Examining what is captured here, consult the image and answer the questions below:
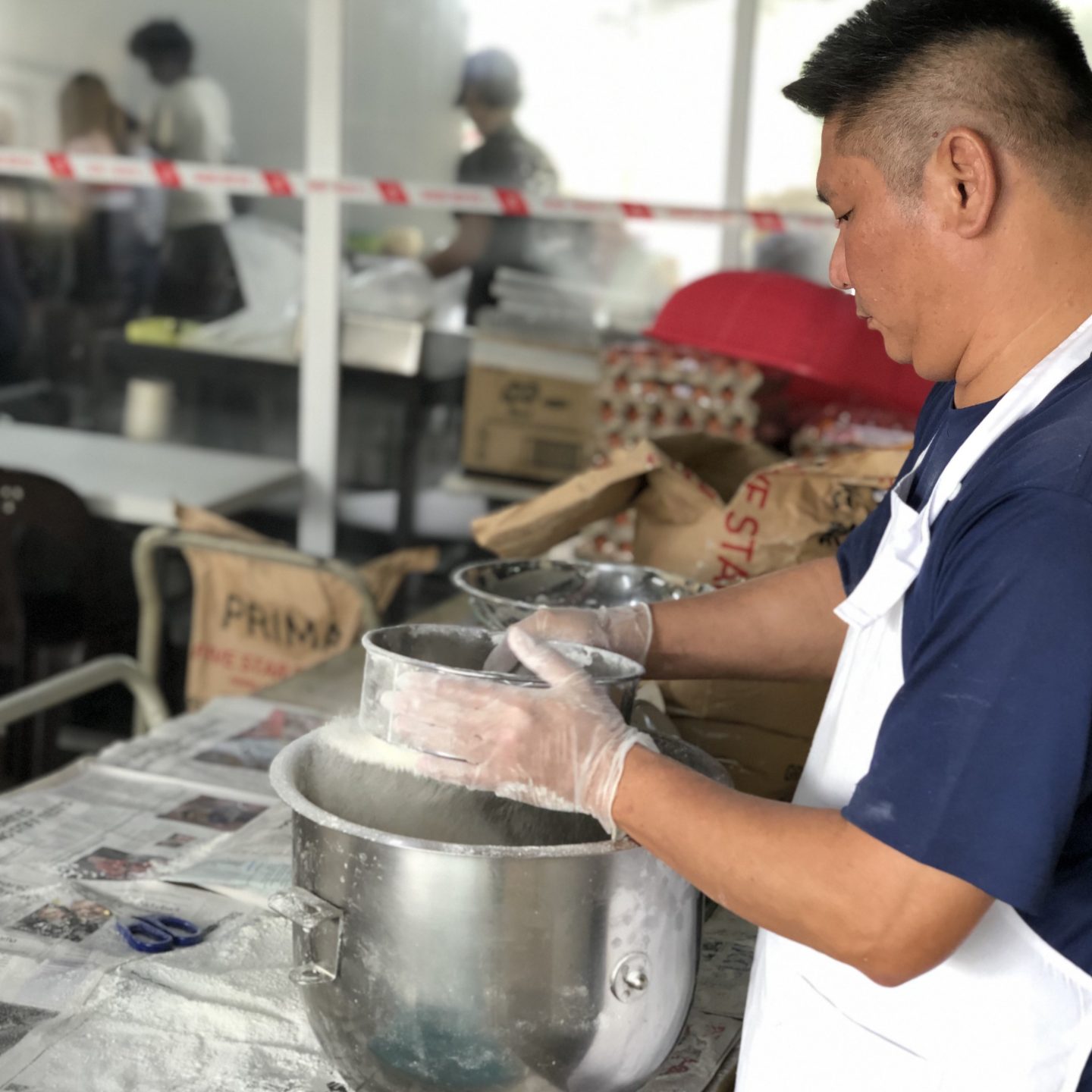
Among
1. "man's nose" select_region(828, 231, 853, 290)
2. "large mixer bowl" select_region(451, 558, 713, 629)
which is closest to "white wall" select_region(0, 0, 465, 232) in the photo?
"large mixer bowl" select_region(451, 558, 713, 629)

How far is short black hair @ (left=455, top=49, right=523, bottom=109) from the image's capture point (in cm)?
377

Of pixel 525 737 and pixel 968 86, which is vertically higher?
pixel 968 86

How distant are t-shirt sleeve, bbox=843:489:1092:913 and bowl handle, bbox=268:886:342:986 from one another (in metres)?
0.46

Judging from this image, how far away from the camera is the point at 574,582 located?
73.0 inches

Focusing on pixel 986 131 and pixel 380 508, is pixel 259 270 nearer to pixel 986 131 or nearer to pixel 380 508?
pixel 380 508

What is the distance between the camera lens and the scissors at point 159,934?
1.37m

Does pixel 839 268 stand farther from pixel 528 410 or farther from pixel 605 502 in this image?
pixel 528 410

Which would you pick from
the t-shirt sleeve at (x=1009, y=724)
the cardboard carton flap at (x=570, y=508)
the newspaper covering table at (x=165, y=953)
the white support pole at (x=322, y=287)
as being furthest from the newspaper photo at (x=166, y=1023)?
the white support pole at (x=322, y=287)

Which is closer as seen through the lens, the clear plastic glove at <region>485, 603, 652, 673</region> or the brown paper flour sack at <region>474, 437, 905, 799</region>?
the clear plastic glove at <region>485, 603, 652, 673</region>

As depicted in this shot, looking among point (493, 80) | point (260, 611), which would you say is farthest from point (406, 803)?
point (493, 80)

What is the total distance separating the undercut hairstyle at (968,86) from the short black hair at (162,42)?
11.0ft

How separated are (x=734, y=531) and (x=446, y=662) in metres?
0.72

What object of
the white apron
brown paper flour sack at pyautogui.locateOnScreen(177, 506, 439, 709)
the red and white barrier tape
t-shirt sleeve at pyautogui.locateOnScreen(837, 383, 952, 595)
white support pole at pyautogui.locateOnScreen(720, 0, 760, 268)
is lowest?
brown paper flour sack at pyautogui.locateOnScreen(177, 506, 439, 709)

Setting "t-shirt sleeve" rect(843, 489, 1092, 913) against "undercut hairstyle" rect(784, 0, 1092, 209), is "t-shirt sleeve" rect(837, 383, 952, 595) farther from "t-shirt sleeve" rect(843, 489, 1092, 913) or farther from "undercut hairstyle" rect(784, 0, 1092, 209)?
"t-shirt sleeve" rect(843, 489, 1092, 913)
